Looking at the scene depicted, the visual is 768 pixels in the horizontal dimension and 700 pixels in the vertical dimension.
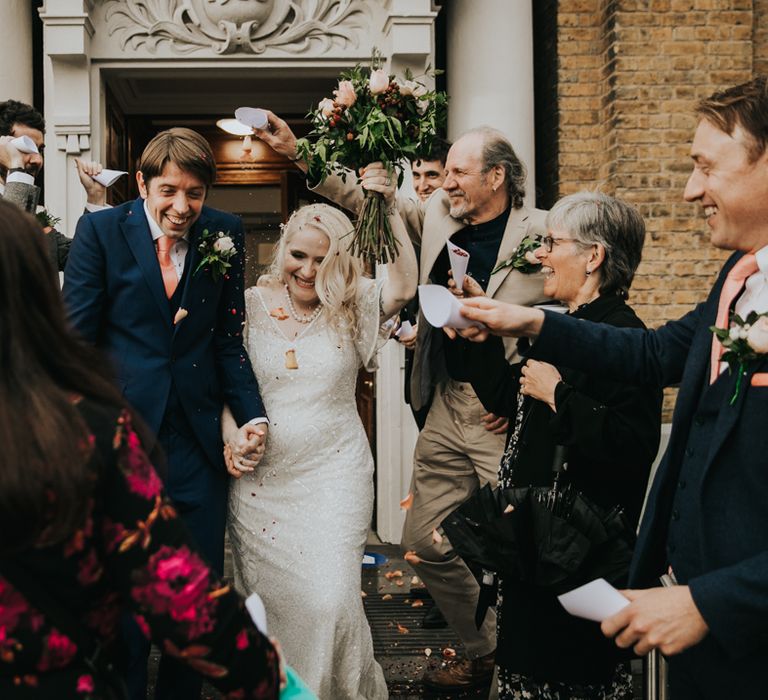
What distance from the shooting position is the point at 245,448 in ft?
14.0

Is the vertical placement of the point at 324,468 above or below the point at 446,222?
below

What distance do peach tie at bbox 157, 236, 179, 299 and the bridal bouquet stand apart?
661 millimetres

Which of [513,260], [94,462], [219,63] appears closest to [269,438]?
[513,260]

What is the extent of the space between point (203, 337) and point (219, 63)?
405 cm

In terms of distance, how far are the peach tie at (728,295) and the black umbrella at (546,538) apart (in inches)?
33.1

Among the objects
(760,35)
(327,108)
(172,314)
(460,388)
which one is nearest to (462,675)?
(460,388)

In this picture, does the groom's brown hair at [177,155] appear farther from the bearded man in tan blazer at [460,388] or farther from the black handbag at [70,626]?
the black handbag at [70,626]

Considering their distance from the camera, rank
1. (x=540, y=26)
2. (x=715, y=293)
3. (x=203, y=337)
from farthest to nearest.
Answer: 1. (x=540, y=26)
2. (x=203, y=337)
3. (x=715, y=293)

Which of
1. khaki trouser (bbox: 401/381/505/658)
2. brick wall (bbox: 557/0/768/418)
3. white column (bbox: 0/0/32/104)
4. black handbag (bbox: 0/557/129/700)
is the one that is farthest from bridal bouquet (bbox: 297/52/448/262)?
white column (bbox: 0/0/32/104)

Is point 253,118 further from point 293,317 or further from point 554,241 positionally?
point 554,241

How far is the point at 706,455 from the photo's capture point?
A: 97.6 inches

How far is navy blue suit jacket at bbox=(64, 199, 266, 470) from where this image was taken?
4.07 meters

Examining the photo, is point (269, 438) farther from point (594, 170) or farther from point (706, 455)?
point (594, 170)

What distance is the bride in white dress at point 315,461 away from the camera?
4.37 m
